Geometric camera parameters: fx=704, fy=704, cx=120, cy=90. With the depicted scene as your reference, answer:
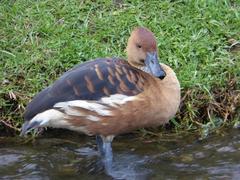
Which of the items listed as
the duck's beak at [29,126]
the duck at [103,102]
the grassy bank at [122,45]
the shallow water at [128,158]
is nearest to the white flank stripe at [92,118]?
the duck at [103,102]

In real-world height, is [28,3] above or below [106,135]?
above

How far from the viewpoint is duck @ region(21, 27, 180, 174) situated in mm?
5039

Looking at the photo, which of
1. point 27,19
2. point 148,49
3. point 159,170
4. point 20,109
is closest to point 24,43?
point 27,19

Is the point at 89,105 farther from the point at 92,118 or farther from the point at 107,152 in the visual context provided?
the point at 107,152

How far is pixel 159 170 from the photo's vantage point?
5.30 meters

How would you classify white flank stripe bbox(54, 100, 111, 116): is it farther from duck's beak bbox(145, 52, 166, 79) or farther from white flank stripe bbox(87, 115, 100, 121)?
duck's beak bbox(145, 52, 166, 79)

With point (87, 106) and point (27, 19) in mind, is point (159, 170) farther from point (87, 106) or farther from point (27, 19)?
point (27, 19)

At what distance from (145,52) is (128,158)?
2.78 feet

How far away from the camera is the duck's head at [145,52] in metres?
5.31

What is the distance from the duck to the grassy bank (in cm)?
67

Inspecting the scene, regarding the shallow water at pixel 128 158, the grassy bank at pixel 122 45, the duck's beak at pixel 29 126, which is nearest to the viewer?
the duck's beak at pixel 29 126

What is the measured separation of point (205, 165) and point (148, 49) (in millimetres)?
980

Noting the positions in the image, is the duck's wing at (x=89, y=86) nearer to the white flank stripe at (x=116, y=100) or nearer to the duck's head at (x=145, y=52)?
the white flank stripe at (x=116, y=100)

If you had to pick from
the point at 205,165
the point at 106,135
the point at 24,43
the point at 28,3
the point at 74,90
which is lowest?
the point at 205,165
